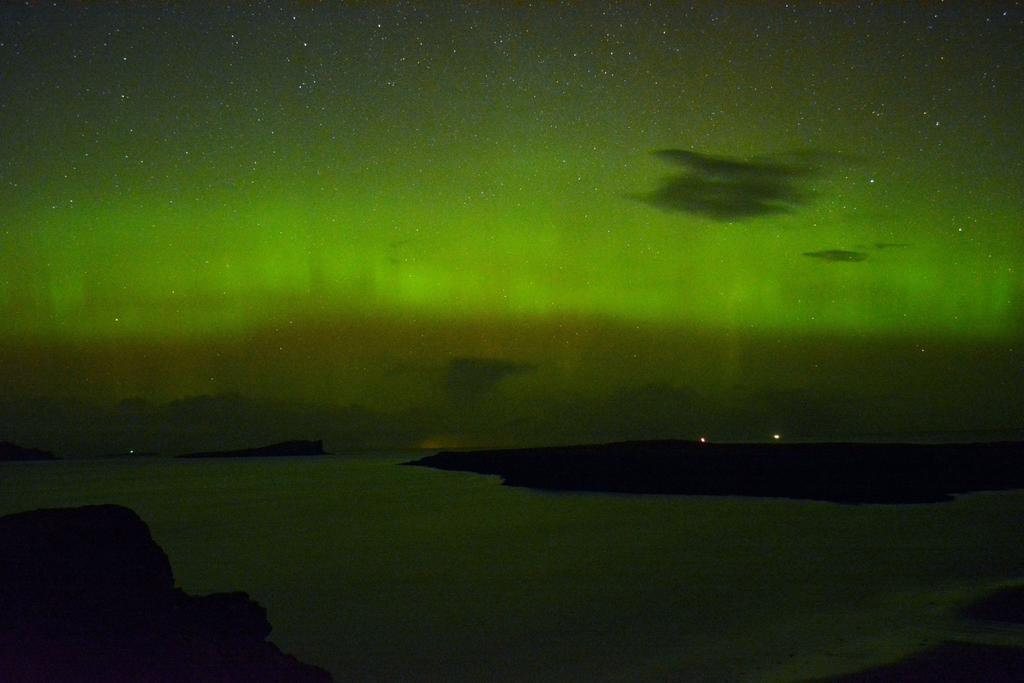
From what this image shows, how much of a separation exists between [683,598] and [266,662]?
520 inches

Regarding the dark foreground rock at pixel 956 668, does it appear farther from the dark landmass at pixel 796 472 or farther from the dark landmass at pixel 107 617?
the dark landmass at pixel 796 472

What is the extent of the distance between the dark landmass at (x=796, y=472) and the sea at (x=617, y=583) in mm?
4674

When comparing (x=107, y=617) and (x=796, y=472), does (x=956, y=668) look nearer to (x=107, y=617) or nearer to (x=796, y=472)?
(x=107, y=617)

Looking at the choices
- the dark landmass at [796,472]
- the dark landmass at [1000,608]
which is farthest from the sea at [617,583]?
the dark landmass at [796,472]

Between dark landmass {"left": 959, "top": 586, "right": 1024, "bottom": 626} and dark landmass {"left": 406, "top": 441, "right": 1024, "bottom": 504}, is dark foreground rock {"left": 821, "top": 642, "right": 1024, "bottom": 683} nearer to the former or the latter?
dark landmass {"left": 959, "top": 586, "right": 1024, "bottom": 626}

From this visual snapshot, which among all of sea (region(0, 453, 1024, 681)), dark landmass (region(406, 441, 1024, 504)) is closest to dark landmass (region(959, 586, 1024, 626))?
sea (region(0, 453, 1024, 681))

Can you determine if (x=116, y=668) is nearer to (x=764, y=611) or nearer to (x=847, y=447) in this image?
(x=764, y=611)

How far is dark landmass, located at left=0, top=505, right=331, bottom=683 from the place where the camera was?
40.5 feet

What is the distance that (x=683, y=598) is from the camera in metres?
23.4

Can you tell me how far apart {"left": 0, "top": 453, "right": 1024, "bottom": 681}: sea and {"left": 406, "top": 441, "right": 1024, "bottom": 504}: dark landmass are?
4.67 m

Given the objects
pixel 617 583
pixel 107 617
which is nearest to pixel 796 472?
pixel 617 583

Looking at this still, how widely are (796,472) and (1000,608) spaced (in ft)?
146

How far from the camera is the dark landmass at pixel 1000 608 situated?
17734mm

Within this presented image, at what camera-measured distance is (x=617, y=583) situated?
86.3ft
